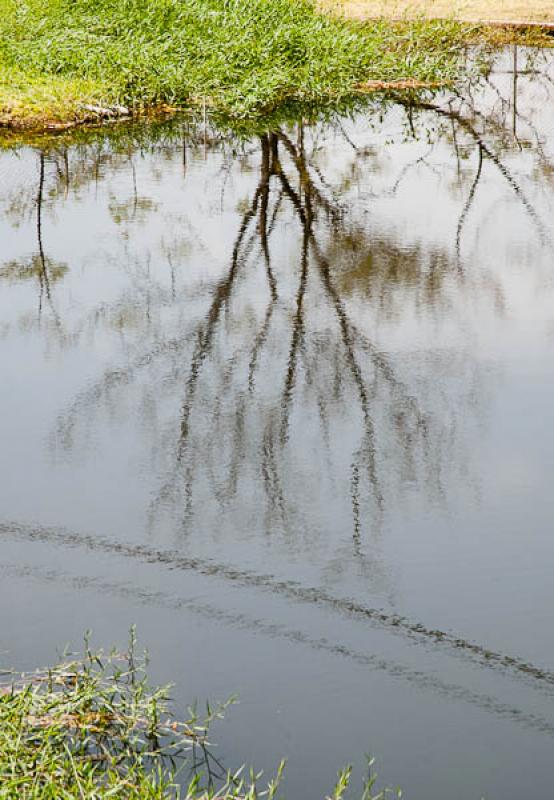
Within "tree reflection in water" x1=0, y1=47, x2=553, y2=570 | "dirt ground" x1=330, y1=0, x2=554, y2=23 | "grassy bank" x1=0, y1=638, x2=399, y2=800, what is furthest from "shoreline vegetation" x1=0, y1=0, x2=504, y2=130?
"grassy bank" x1=0, y1=638, x2=399, y2=800

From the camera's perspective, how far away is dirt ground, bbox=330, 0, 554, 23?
67.4 feet

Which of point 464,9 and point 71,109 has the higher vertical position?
point 464,9

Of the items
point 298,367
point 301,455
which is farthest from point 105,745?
point 298,367

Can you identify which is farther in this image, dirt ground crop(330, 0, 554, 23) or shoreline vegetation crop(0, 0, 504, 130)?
dirt ground crop(330, 0, 554, 23)

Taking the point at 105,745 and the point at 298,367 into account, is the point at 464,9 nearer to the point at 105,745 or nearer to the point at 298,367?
the point at 298,367

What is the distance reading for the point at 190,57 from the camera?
1516cm

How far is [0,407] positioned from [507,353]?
8.36 feet

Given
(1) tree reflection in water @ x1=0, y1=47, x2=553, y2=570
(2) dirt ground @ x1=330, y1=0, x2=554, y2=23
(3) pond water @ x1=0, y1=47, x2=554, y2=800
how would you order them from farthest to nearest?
(2) dirt ground @ x1=330, y1=0, x2=554, y2=23 → (1) tree reflection in water @ x1=0, y1=47, x2=553, y2=570 → (3) pond water @ x1=0, y1=47, x2=554, y2=800

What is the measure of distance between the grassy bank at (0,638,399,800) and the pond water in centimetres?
11

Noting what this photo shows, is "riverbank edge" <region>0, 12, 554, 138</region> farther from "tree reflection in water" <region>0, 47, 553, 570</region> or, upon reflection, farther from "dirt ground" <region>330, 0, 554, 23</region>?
"dirt ground" <region>330, 0, 554, 23</region>

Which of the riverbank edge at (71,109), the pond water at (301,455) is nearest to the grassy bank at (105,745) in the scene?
→ the pond water at (301,455)

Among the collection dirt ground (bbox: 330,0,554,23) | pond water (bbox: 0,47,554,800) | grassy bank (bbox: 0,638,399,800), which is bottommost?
grassy bank (bbox: 0,638,399,800)

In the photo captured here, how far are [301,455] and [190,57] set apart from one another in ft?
33.3

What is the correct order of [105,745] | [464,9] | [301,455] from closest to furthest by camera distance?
[105,745]
[301,455]
[464,9]
